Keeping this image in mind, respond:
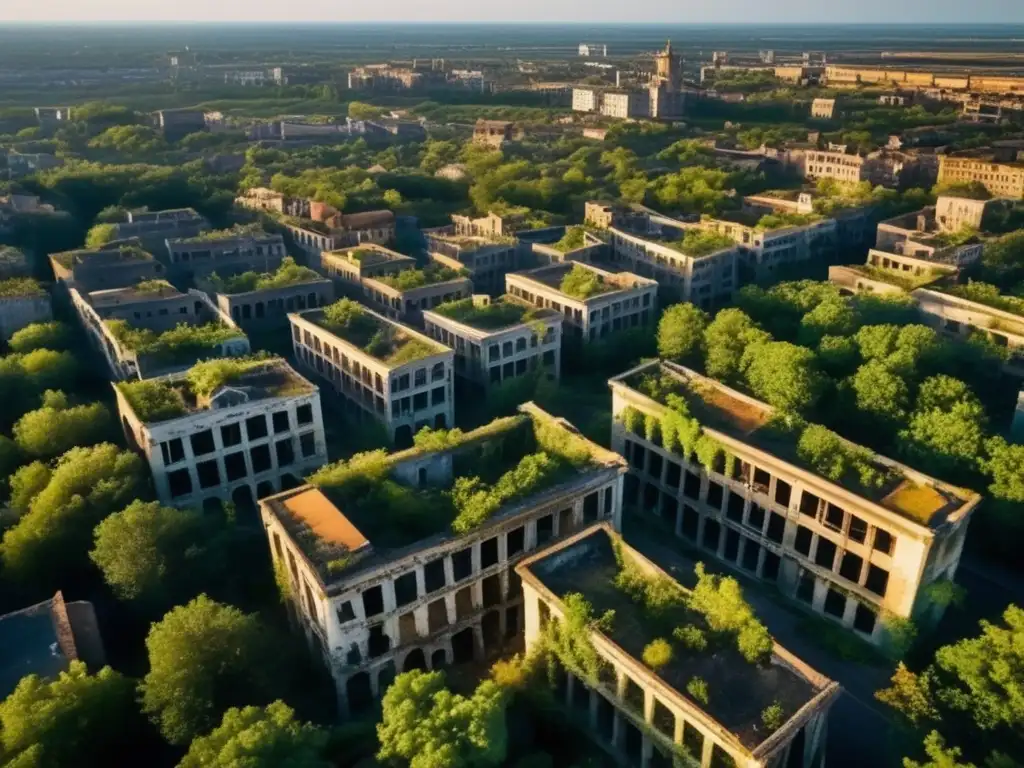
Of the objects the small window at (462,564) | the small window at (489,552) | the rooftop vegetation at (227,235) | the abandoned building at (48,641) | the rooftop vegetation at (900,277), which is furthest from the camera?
the rooftop vegetation at (227,235)

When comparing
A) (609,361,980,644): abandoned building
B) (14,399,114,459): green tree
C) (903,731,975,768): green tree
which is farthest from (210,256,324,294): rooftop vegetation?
(903,731,975,768): green tree

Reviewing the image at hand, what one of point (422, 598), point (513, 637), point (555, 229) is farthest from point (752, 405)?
point (555, 229)

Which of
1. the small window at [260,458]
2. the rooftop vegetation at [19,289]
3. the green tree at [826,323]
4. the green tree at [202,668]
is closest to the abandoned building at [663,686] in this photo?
the green tree at [202,668]

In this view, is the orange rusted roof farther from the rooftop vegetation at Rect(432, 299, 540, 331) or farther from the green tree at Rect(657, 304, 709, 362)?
the green tree at Rect(657, 304, 709, 362)

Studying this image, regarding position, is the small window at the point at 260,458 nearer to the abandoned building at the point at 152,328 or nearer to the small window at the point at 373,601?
the abandoned building at the point at 152,328

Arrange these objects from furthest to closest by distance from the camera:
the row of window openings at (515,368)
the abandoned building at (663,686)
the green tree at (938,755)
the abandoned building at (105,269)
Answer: the abandoned building at (105,269) < the row of window openings at (515,368) < the abandoned building at (663,686) < the green tree at (938,755)

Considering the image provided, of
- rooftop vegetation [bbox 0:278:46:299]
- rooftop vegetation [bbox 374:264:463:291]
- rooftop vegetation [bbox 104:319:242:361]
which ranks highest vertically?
rooftop vegetation [bbox 104:319:242:361]

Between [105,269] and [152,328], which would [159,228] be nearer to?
[105,269]
